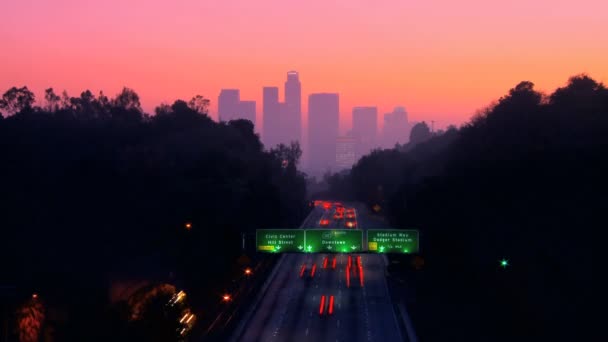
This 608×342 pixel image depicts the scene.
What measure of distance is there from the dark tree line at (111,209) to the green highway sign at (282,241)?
618 cm

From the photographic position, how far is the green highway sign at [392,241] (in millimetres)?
34438

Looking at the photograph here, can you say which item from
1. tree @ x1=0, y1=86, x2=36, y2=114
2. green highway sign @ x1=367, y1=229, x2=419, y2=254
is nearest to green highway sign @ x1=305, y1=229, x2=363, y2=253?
green highway sign @ x1=367, y1=229, x2=419, y2=254

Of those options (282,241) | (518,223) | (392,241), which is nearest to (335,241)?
(282,241)

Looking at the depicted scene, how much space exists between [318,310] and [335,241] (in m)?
3.65

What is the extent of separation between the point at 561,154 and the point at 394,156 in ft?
272

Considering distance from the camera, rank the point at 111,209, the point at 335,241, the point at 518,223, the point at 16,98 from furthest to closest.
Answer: the point at 16,98
the point at 111,209
the point at 518,223
the point at 335,241

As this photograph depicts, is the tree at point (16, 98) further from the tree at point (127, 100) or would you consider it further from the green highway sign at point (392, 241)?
the green highway sign at point (392, 241)

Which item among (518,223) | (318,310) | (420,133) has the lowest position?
(318,310)

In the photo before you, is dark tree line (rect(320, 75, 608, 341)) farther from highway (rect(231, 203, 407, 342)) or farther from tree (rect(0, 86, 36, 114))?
tree (rect(0, 86, 36, 114))

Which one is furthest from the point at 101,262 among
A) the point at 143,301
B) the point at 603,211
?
the point at 603,211

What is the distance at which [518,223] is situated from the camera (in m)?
40.5

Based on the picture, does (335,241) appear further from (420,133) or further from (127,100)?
(420,133)

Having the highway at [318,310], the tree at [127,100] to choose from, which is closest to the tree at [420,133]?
the tree at [127,100]

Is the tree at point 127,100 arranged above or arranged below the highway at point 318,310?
above
